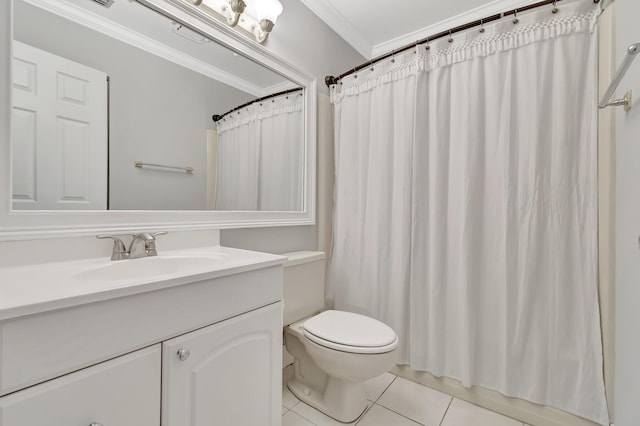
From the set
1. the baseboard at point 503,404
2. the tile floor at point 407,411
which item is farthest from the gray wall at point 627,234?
the tile floor at point 407,411

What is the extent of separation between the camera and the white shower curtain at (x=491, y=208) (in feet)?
4.02

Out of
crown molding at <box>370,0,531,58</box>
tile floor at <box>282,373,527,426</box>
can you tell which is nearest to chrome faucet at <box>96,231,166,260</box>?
tile floor at <box>282,373,527,426</box>

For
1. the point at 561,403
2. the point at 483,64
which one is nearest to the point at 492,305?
the point at 561,403

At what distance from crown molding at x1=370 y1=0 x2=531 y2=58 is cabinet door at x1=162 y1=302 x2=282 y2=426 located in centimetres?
220

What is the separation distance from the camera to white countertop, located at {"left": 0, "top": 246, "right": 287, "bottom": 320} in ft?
1.77

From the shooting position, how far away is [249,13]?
144cm

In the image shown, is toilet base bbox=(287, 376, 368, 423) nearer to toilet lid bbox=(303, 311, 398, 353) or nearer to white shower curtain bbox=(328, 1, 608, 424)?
toilet lid bbox=(303, 311, 398, 353)

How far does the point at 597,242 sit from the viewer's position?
119 centimetres

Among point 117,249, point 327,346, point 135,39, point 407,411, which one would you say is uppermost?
point 135,39

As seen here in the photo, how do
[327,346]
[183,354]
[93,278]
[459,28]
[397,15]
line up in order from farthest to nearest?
[397,15]
[459,28]
[327,346]
[93,278]
[183,354]

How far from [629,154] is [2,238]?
2087 millimetres

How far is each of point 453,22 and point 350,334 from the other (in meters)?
2.18

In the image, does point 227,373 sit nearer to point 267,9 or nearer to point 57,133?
point 57,133

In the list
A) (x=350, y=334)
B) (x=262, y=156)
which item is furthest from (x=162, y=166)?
(x=350, y=334)
